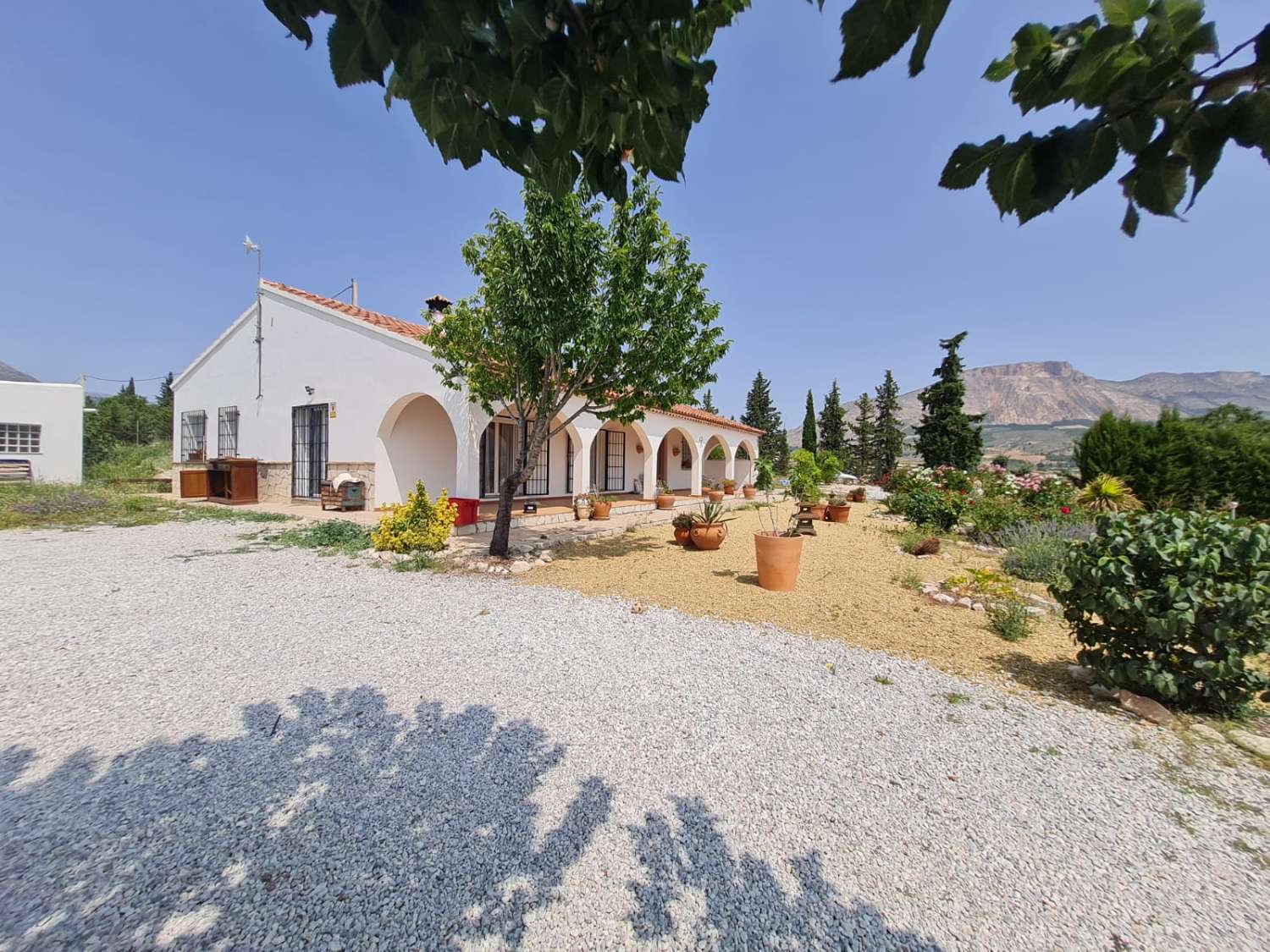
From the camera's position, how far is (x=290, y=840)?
196cm

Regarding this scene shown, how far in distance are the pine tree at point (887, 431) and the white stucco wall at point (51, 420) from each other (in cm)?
3977

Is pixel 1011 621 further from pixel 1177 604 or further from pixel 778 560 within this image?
pixel 778 560

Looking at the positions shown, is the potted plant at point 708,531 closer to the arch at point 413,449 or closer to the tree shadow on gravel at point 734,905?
the arch at point 413,449

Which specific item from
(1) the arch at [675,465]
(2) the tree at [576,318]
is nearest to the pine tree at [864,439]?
(1) the arch at [675,465]

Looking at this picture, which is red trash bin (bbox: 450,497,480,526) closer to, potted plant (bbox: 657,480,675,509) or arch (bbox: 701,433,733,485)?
potted plant (bbox: 657,480,675,509)

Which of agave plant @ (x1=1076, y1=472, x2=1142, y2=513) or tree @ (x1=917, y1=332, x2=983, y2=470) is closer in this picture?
agave plant @ (x1=1076, y1=472, x2=1142, y2=513)

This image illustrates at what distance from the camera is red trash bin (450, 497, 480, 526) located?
9.44m

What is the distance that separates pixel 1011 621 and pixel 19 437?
2988cm

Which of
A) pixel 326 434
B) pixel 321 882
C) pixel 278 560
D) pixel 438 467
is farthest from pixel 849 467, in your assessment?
pixel 321 882

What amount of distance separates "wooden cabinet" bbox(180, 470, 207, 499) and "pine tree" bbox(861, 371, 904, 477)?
109 feet

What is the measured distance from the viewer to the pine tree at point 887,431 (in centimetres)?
3077

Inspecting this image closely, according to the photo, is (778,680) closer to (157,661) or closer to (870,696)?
(870,696)

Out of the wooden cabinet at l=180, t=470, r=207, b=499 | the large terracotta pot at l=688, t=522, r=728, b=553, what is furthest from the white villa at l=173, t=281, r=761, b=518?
the large terracotta pot at l=688, t=522, r=728, b=553

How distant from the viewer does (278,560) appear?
701 centimetres
